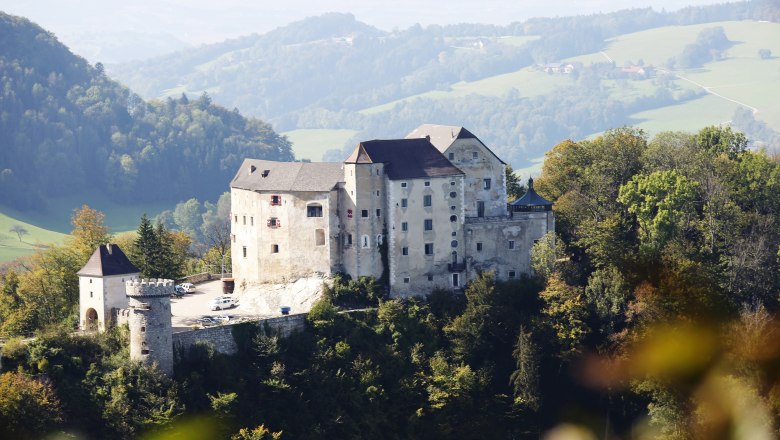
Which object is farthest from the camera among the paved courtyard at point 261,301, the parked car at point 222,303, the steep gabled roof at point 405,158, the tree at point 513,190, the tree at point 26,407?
the tree at point 513,190

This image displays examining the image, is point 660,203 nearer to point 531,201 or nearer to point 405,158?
point 531,201

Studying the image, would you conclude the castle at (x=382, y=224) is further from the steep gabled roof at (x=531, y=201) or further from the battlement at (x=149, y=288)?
the battlement at (x=149, y=288)

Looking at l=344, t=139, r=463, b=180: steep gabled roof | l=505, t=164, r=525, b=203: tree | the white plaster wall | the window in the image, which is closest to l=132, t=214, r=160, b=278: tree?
the window

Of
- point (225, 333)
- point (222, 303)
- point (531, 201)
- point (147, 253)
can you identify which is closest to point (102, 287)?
point (225, 333)

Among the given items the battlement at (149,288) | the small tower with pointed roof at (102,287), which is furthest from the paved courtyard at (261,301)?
the battlement at (149,288)

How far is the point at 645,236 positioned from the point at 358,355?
22570 millimetres

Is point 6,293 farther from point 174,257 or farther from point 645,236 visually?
point 645,236

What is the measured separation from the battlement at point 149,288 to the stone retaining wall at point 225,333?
9.60ft

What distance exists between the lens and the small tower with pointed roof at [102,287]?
78.4 metres

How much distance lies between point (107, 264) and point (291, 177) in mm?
13865

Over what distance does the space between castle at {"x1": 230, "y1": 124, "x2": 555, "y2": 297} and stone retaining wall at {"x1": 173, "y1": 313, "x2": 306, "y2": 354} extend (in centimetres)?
560

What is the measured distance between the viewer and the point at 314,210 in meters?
85.6

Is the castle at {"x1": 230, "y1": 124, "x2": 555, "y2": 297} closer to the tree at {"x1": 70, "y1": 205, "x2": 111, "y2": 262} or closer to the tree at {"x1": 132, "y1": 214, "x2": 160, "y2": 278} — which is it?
the tree at {"x1": 132, "y1": 214, "x2": 160, "y2": 278}

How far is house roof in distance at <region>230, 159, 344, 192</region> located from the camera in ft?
282
